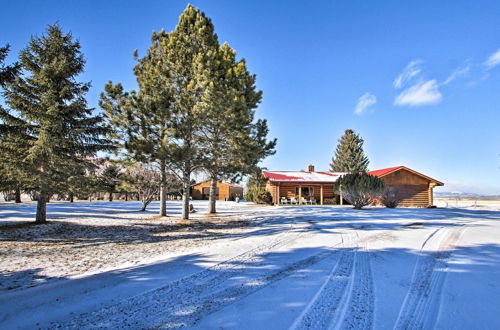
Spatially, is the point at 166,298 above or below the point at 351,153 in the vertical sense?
below

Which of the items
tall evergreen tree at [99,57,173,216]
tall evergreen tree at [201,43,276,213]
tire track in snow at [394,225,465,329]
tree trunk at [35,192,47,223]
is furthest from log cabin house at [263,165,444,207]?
tire track in snow at [394,225,465,329]

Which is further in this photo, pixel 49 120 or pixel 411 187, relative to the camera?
pixel 411 187

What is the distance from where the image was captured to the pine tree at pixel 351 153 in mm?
45344

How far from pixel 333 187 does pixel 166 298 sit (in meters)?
22.0

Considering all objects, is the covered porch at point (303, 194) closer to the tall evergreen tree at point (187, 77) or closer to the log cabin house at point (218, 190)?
the tall evergreen tree at point (187, 77)

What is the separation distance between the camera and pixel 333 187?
23438 millimetres

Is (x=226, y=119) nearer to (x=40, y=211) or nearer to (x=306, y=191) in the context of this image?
(x=40, y=211)

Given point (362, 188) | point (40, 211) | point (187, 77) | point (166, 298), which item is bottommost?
point (166, 298)

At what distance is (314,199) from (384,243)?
18655mm

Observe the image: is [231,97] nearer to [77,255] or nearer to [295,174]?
[77,255]

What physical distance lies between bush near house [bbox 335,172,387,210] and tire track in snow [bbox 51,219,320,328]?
12.3 meters

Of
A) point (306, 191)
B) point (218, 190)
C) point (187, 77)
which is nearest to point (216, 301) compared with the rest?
point (187, 77)

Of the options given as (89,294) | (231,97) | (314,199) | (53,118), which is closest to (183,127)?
(231,97)

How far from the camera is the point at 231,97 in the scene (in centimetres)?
1004
